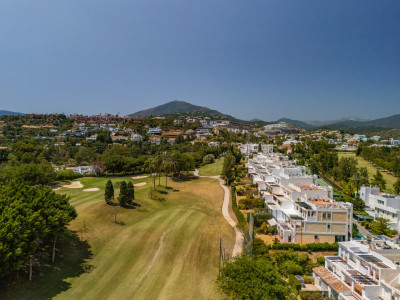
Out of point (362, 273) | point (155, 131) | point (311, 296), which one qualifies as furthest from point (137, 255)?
point (155, 131)

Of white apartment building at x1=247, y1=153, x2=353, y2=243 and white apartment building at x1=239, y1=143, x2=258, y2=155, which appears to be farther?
white apartment building at x1=239, y1=143, x2=258, y2=155

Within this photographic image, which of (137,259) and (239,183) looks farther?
(239,183)

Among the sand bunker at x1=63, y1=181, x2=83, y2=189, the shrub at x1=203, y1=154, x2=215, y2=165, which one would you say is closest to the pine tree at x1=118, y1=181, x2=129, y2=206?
the sand bunker at x1=63, y1=181, x2=83, y2=189

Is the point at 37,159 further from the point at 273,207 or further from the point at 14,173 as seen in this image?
the point at 273,207

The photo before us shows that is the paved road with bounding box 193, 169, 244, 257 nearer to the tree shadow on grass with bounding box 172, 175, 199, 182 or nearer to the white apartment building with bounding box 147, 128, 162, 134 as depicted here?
the tree shadow on grass with bounding box 172, 175, 199, 182

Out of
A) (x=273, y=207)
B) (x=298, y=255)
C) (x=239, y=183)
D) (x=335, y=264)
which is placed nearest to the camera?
(x=335, y=264)

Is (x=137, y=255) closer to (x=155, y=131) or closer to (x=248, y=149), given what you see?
(x=248, y=149)

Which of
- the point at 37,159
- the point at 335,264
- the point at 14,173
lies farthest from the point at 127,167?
the point at 335,264

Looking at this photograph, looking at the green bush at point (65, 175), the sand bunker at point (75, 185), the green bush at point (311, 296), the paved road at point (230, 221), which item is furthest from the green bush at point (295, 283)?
the green bush at point (65, 175)
